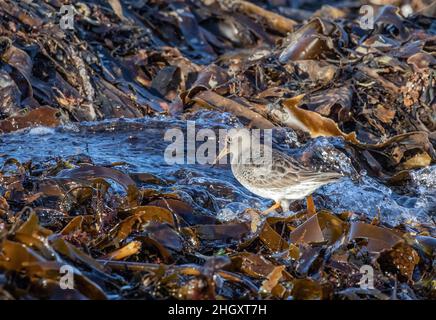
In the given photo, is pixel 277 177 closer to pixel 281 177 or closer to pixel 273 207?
pixel 281 177

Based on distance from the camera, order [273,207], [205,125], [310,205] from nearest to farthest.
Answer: [310,205] → [273,207] → [205,125]

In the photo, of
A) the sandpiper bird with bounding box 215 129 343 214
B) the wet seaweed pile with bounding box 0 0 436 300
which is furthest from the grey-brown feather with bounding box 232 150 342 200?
the wet seaweed pile with bounding box 0 0 436 300

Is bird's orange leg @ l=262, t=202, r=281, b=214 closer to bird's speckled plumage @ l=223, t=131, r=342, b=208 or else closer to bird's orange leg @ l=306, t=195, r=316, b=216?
bird's speckled plumage @ l=223, t=131, r=342, b=208

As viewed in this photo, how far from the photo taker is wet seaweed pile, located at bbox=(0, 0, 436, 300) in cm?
324

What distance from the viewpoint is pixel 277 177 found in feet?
15.0

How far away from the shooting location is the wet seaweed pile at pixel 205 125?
3240 mm

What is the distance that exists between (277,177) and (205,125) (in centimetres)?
120

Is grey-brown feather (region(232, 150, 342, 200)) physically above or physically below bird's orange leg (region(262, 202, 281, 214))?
above

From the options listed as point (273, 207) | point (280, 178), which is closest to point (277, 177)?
point (280, 178)

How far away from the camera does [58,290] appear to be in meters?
2.93

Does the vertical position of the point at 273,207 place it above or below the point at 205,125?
below

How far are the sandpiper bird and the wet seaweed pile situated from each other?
174mm

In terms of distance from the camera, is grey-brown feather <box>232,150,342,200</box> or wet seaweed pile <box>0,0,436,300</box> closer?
wet seaweed pile <box>0,0,436,300</box>
